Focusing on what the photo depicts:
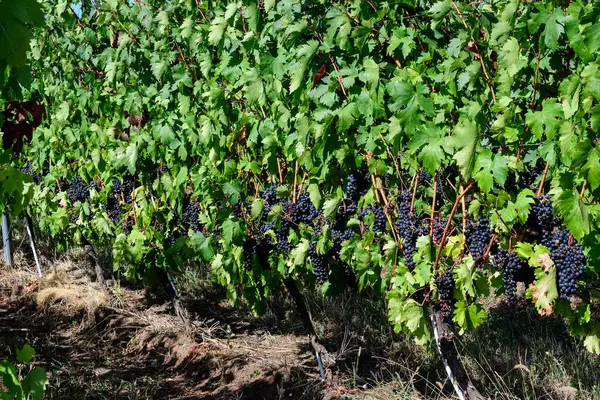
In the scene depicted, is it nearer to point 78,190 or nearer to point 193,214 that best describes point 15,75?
point 193,214

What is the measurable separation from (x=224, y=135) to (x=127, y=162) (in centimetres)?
110

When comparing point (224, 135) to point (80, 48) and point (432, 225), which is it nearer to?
point (432, 225)

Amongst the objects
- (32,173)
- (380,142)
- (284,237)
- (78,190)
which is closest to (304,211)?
(284,237)

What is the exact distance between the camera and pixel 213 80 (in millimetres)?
4379

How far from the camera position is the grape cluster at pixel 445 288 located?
321 centimetres

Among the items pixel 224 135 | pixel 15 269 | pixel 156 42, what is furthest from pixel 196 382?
pixel 15 269

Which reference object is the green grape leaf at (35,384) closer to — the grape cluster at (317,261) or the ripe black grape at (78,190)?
the grape cluster at (317,261)

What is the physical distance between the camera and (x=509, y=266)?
3008mm

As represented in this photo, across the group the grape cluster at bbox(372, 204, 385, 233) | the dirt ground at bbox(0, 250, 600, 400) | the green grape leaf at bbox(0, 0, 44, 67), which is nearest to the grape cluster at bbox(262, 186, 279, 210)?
the grape cluster at bbox(372, 204, 385, 233)

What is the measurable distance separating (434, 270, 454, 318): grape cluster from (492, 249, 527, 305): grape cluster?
0.22 m

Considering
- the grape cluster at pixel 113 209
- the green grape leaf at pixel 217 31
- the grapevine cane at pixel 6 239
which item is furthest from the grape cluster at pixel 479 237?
the grapevine cane at pixel 6 239

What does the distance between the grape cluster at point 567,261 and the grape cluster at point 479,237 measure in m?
0.32

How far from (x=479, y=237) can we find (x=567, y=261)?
0.42 metres

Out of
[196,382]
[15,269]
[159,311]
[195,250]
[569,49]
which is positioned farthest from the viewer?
[15,269]
